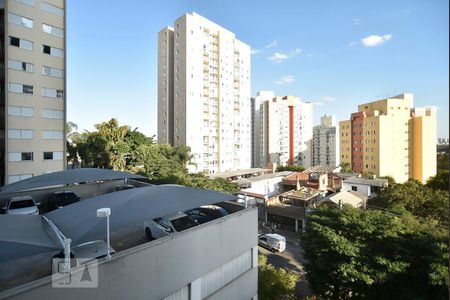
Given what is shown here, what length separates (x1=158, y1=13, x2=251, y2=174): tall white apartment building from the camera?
151ft

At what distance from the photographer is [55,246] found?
18.2 ft

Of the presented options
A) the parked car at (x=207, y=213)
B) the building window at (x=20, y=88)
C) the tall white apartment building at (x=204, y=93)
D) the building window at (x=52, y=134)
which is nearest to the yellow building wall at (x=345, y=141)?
the tall white apartment building at (x=204, y=93)

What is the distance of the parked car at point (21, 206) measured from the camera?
10.0 meters

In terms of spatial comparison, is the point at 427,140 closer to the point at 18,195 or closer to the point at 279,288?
the point at 279,288

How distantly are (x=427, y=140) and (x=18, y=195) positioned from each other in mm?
64793

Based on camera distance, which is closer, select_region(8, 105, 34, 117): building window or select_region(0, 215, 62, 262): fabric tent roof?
select_region(0, 215, 62, 262): fabric tent roof

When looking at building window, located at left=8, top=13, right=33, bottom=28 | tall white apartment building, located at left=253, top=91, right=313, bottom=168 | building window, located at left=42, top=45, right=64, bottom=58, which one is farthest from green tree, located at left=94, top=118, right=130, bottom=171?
tall white apartment building, located at left=253, top=91, right=313, bottom=168

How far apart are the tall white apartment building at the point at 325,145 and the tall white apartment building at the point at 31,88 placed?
6144 centimetres

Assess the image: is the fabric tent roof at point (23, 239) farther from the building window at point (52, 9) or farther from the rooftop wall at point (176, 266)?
the building window at point (52, 9)

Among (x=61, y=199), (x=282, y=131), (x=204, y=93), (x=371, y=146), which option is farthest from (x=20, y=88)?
(x=371, y=146)

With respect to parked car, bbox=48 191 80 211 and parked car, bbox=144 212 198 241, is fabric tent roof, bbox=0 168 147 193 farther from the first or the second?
parked car, bbox=144 212 198 241

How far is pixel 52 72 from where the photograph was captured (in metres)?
23.6

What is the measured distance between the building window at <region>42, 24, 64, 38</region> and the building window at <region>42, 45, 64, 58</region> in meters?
1.28

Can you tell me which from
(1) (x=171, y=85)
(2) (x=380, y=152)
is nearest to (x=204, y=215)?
(1) (x=171, y=85)
